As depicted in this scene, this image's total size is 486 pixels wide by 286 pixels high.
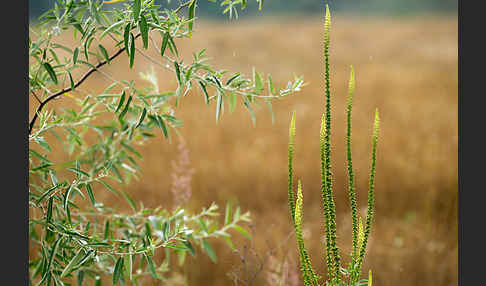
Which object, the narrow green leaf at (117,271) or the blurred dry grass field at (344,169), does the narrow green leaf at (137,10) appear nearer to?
the blurred dry grass field at (344,169)

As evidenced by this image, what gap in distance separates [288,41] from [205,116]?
8.66 meters

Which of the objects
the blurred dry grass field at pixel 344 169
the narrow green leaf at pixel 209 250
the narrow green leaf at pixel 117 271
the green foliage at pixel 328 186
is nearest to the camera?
the green foliage at pixel 328 186

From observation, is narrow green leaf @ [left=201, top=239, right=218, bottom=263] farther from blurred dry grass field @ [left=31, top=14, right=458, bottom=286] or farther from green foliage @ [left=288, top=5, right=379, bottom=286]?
green foliage @ [left=288, top=5, right=379, bottom=286]

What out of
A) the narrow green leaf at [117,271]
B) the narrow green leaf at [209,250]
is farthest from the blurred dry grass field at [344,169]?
the narrow green leaf at [117,271]

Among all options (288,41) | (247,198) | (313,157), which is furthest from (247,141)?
(288,41)

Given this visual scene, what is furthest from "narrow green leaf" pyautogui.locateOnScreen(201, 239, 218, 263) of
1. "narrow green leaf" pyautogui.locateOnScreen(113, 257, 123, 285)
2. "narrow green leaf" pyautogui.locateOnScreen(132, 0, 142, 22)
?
"narrow green leaf" pyautogui.locateOnScreen(132, 0, 142, 22)

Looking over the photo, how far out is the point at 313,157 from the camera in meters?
4.24

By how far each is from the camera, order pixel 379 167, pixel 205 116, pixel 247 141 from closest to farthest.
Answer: pixel 379 167 → pixel 247 141 → pixel 205 116

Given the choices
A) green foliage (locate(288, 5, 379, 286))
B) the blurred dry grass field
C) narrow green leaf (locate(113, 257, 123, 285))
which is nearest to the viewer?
green foliage (locate(288, 5, 379, 286))

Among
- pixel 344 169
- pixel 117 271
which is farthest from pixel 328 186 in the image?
pixel 344 169

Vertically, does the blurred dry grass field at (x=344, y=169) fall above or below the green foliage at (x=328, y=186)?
below

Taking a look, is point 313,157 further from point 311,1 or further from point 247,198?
point 311,1

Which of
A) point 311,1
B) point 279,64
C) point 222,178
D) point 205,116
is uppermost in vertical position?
point 311,1

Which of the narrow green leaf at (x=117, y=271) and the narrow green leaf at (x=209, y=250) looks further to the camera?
the narrow green leaf at (x=209, y=250)
